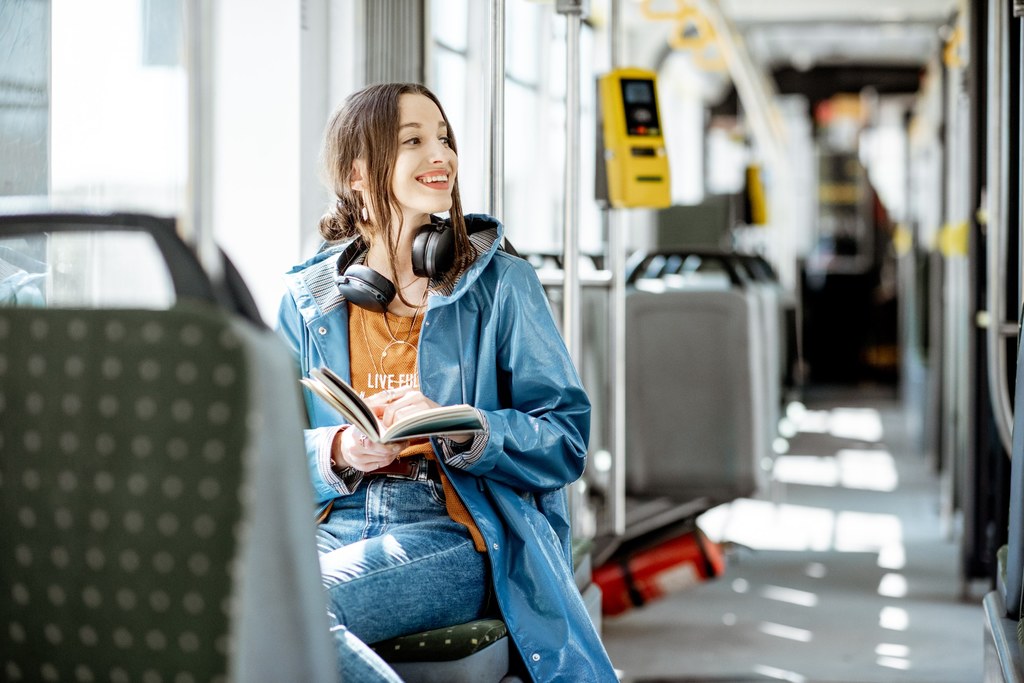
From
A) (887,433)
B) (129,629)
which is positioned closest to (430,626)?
(129,629)

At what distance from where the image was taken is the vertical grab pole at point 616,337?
3.64m

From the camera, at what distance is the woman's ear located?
7.46ft

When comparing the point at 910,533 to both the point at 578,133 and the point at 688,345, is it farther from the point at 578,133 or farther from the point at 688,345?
the point at 578,133

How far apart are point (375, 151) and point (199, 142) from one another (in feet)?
3.18

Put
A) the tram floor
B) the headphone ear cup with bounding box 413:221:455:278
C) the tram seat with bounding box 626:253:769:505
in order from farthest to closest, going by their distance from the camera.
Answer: the tram seat with bounding box 626:253:769:505, the tram floor, the headphone ear cup with bounding box 413:221:455:278

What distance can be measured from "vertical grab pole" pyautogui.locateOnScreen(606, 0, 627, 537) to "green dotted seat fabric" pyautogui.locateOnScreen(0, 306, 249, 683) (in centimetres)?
248

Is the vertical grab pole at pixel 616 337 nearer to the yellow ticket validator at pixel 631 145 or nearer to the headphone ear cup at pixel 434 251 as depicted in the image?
the yellow ticket validator at pixel 631 145

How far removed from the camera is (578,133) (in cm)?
301

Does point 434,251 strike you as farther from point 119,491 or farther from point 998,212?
point 998,212

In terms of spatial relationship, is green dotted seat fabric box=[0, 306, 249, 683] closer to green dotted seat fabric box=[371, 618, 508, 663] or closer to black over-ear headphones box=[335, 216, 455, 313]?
green dotted seat fabric box=[371, 618, 508, 663]

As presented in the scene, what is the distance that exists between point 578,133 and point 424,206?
87cm

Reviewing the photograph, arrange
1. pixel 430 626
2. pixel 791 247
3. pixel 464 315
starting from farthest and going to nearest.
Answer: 1. pixel 791 247
2. pixel 464 315
3. pixel 430 626

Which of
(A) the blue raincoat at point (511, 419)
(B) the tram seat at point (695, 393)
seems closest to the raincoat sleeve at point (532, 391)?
(A) the blue raincoat at point (511, 419)

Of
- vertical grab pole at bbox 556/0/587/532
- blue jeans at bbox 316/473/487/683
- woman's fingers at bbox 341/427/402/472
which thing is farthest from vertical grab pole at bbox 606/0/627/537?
woman's fingers at bbox 341/427/402/472
